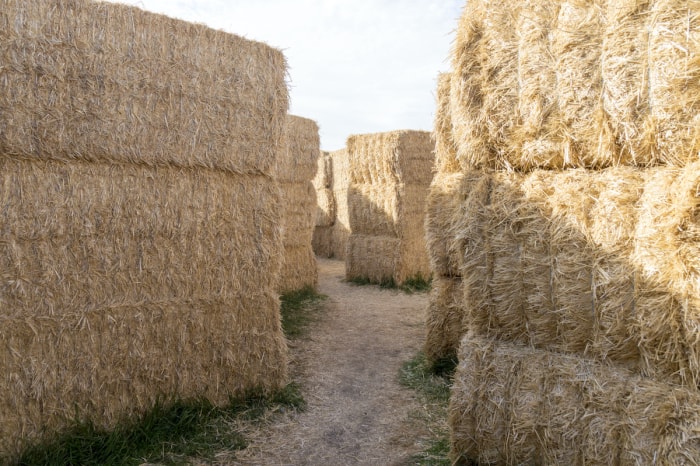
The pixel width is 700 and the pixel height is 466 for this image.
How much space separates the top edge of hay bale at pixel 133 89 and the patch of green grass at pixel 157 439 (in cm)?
202

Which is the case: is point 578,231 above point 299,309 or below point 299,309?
above

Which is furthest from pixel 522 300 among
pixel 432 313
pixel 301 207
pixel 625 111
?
pixel 301 207

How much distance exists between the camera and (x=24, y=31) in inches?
126

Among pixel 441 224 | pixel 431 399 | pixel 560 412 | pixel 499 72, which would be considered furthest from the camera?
pixel 441 224

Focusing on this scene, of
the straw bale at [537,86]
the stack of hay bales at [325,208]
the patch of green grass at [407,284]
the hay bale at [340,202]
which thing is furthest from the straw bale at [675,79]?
the stack of hay bales at [325,208]

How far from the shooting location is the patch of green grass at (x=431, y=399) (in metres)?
3.52

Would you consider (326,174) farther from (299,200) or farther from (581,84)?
(581,84)

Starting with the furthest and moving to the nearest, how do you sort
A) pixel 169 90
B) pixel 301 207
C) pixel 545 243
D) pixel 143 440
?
pixel 301 207, pixel 169 90, pixel 143 440, pixel 545 243

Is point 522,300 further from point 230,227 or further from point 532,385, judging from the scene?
point 230,227

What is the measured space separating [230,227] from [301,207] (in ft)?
17.5

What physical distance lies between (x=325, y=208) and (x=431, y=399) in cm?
1044

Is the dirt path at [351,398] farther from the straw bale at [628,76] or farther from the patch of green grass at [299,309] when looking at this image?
the straw bale at [628,76]

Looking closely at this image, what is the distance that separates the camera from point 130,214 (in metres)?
3.69

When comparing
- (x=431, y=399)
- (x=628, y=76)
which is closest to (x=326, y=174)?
(x=431, y=399)
